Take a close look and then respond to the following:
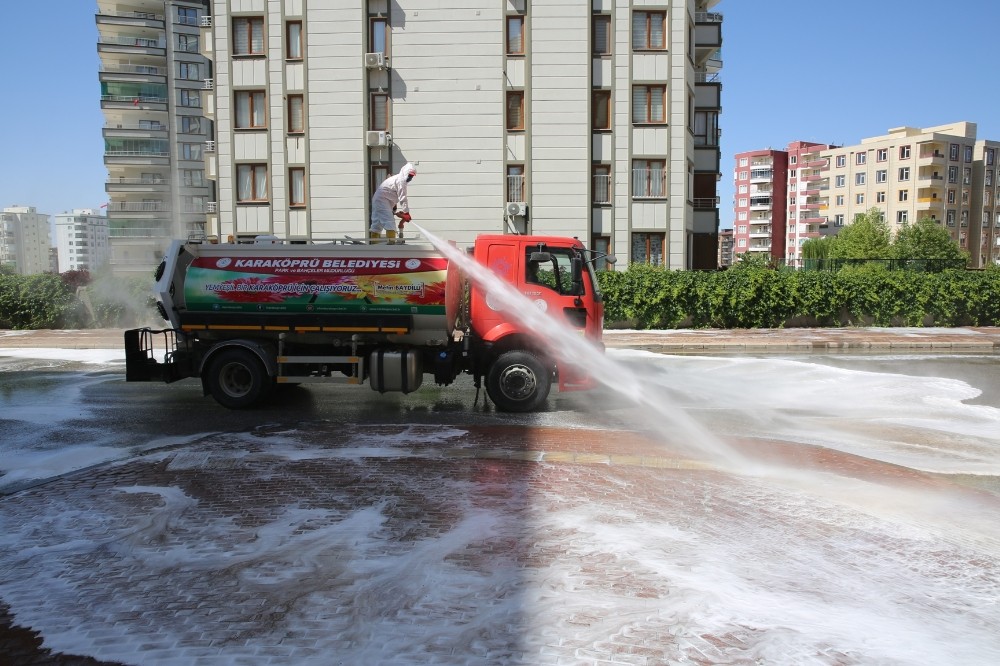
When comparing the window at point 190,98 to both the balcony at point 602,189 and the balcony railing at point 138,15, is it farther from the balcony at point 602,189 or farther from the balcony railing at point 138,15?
the balcony at point 602,189

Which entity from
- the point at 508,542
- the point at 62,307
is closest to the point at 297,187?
the point at 62,307

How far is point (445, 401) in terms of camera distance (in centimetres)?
1259

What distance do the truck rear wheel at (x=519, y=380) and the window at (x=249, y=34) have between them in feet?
84.2

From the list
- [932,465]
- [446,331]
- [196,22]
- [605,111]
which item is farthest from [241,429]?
[196,22]

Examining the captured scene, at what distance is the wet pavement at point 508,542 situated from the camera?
4.48 metres

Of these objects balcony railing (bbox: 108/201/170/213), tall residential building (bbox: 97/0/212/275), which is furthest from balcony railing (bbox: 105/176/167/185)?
balcony railing (bbox: 108/201/170/213)

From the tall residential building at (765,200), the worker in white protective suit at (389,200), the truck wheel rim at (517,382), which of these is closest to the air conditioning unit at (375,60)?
the worker in white protective suit at (389,200)

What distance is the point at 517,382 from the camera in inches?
444

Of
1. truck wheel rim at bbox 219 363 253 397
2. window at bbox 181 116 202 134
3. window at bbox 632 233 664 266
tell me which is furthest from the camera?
window at bbox 181 116 202 134

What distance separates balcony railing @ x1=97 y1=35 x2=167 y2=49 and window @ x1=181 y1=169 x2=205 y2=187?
11679mm

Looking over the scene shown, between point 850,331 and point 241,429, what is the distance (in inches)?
742

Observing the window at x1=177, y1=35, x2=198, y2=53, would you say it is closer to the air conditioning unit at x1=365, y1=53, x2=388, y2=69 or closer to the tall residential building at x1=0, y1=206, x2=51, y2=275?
the air conditioning unit at x1=365, y1=53, x2=388, y2=69

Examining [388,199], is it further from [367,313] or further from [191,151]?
[191,151]

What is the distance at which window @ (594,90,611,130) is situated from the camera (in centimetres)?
3250
